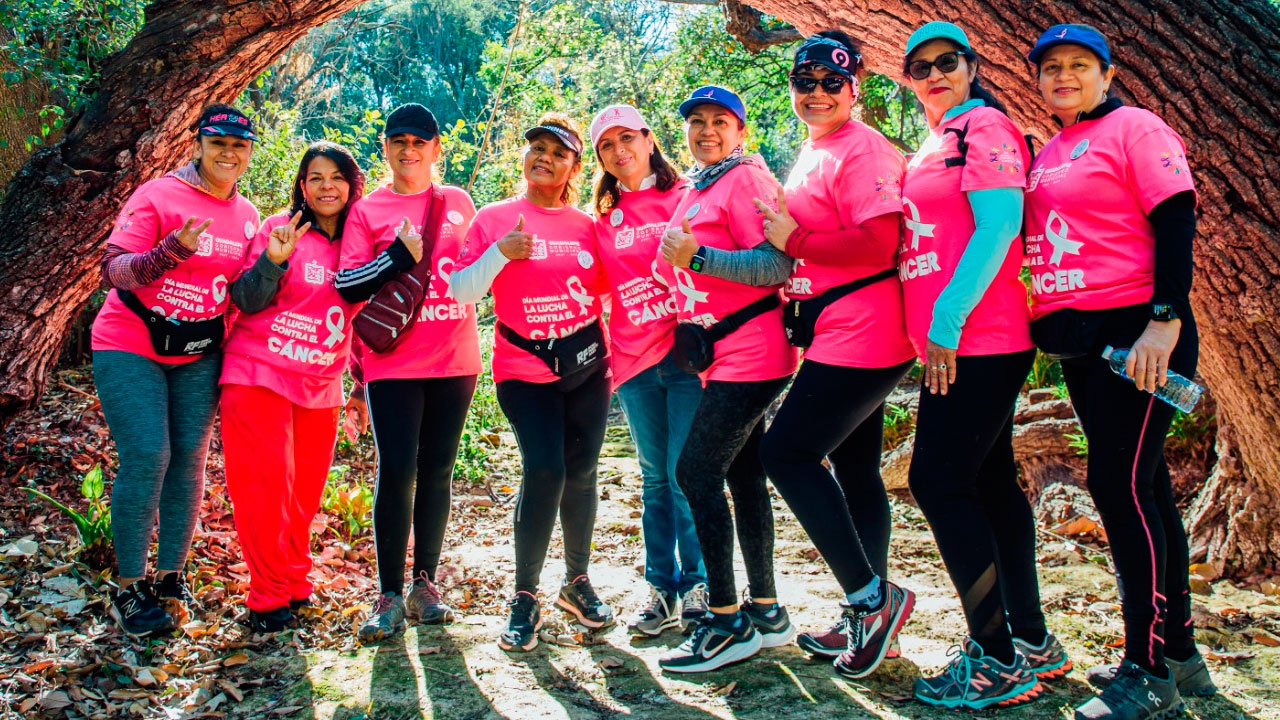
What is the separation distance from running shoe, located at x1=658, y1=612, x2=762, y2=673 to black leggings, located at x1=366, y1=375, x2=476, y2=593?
1.20 m

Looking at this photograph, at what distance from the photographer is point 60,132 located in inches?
246

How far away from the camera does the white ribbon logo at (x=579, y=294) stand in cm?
400

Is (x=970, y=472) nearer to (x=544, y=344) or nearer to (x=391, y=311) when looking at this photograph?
(x=544, y=344)

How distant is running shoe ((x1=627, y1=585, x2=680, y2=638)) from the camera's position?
13.1 ft

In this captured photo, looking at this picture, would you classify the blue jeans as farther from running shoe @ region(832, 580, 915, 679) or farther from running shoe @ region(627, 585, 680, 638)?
running shoe @ region(832, 580, 915, 679)

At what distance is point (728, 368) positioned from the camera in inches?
137

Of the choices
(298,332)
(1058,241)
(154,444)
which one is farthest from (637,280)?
(154,444)

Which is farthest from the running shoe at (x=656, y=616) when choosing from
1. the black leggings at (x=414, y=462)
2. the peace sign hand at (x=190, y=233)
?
the peace sign hand at (x=190, y=233)

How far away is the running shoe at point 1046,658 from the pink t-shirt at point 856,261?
42.4 inches

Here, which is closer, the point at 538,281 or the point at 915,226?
the point at 915,226

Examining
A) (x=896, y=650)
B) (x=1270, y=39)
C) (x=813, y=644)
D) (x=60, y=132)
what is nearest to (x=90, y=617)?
(x=813, y=644)

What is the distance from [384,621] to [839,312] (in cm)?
222

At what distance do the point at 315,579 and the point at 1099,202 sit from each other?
147 inches

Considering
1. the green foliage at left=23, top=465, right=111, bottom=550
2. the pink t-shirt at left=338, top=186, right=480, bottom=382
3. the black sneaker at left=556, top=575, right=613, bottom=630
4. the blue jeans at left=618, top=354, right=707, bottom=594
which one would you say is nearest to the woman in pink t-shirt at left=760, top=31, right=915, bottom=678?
the blue jeans at left=618, top=354, right=707, bottom=594
